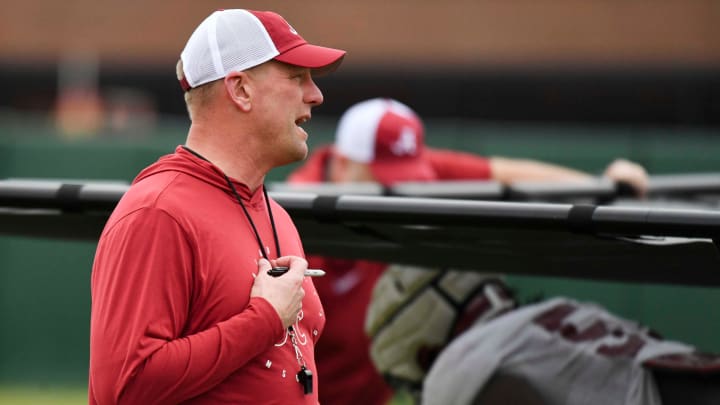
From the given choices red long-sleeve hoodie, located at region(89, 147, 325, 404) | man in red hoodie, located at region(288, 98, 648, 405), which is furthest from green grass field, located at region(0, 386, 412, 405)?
red long-sleeve hoodie, located at region(89, 147, 325, 404)

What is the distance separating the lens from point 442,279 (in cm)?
461

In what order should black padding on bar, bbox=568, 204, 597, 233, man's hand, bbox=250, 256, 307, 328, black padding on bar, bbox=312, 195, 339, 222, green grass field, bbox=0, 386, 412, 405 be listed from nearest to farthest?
man's hand, bbox=250, 256, 307, 328
black padding on bar, bbox=568, 204, 597, 233
black padding on bar, bbox=312, 195, 339, 222
green grass field, bbox=0, 386, 412, 405

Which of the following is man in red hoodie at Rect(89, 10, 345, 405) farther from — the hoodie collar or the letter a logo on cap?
the letter a logo on cap

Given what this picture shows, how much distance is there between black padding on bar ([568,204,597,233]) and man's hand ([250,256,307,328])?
0.73 metres

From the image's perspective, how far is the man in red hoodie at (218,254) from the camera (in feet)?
7.99

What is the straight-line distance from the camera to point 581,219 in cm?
297

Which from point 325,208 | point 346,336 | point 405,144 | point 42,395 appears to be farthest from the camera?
point 42,395

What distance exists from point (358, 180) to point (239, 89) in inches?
131

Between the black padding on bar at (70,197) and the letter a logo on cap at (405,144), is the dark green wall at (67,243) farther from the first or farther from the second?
the black padding on bar at (70,197)

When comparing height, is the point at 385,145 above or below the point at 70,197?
below

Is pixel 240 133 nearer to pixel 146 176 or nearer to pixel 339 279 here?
pixel 146 176

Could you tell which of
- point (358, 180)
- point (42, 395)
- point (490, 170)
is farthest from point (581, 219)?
point (42, 395)

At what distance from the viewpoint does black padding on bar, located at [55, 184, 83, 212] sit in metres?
3.46

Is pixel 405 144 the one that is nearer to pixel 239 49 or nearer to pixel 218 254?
pixel 239 49
